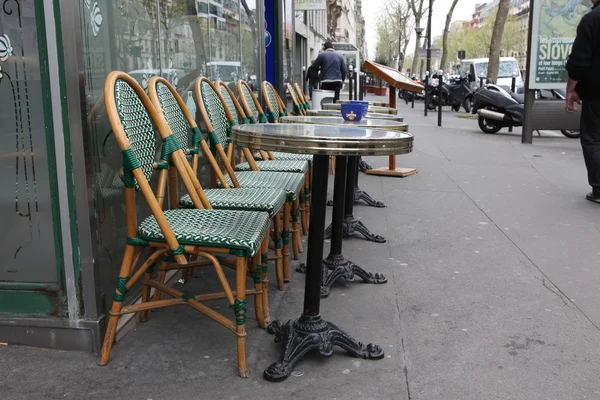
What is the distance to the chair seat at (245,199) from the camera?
320 centimetres

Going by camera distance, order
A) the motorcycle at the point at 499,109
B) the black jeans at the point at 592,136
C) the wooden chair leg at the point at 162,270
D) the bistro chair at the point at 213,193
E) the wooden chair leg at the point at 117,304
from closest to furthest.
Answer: the wooden chair leg at the point at 117,304, the wooden chair leg at the point at 162,270, the bistro chair at the point at 213,193, the black jeans at the point at 592,136, the motorcycle at the point at 499,109

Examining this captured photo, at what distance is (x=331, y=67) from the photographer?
14.4m

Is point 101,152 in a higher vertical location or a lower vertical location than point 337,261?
higher

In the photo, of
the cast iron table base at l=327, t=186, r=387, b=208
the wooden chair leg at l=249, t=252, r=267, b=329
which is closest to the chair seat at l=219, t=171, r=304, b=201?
the wooden chair leg at l=249, t=252, r=267, b=329

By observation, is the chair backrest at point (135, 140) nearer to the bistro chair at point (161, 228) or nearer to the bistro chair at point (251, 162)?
the bistro chair at point (161, 228)

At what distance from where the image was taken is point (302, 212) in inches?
194

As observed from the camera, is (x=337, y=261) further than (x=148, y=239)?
Yes

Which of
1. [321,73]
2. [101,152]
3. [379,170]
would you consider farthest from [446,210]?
[321,73]

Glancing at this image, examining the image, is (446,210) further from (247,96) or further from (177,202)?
(177,202)

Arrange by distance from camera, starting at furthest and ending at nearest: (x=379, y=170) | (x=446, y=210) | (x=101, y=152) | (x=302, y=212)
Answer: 1. (x=379, y=170)
2. (x=446, y=210)
3. (x=302, y=212)
4. (x=101, y=152)

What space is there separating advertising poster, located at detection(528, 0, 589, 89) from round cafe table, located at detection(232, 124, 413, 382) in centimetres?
905

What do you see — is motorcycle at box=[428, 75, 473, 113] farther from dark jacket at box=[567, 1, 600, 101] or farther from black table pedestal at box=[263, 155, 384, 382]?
black table pedestal at box=[263, 155, 384, 382]

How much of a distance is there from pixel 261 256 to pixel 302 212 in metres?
1.86

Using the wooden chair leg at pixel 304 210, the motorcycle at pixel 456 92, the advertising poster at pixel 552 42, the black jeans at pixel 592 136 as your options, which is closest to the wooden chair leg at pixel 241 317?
the wooden chair leg at pixel 304 210
